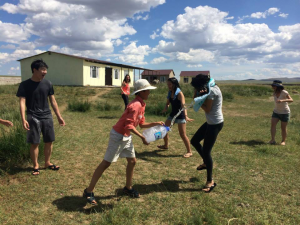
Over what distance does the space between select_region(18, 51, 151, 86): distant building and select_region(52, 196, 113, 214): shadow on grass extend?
22198 millimetres

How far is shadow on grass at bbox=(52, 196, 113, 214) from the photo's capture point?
2.97m

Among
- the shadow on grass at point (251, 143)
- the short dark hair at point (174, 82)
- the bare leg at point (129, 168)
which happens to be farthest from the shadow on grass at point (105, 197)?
the shadow on grass at point (251, 143)

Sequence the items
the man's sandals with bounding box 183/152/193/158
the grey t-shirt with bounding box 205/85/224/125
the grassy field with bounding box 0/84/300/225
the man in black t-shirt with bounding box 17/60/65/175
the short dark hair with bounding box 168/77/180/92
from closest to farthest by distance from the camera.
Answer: the grassy field with bounding box 0/84/300/225, the grey t-shirt with bounding box 205/85/224/125, the man in black t-shirt with bounding box 17/60/65/175, the short dark hair with bounding box 168/77/180/92, the man's sandals with bounding box 183/152/193/158

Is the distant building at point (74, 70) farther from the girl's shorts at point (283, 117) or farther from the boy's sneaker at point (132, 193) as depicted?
the boy's sneaker at point (132, 193)

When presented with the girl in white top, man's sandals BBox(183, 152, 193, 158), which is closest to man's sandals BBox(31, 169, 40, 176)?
man's sandals BBox(183, 152, 193, 158)

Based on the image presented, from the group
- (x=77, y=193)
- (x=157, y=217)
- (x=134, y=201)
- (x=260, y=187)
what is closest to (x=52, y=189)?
(x=77, y=193)

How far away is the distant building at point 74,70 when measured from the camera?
24.2 metres

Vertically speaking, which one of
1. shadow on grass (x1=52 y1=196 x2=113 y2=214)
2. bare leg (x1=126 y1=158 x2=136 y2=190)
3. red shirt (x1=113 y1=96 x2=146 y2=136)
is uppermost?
red shirt (x1=113 y1=96 x2=146 y2=136)

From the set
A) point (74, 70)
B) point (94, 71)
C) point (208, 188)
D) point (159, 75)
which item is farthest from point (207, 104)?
point (159, 75)

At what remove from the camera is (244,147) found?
611cm

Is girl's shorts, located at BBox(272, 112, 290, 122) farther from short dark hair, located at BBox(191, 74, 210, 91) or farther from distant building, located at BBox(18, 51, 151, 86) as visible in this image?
distant building, located at BBox(18, 51, 151, 86)

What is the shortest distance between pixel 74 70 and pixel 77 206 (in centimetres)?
2346

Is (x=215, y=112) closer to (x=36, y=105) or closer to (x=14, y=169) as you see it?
(x=36, y=105)

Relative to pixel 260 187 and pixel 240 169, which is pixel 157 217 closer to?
pixel 260 187
